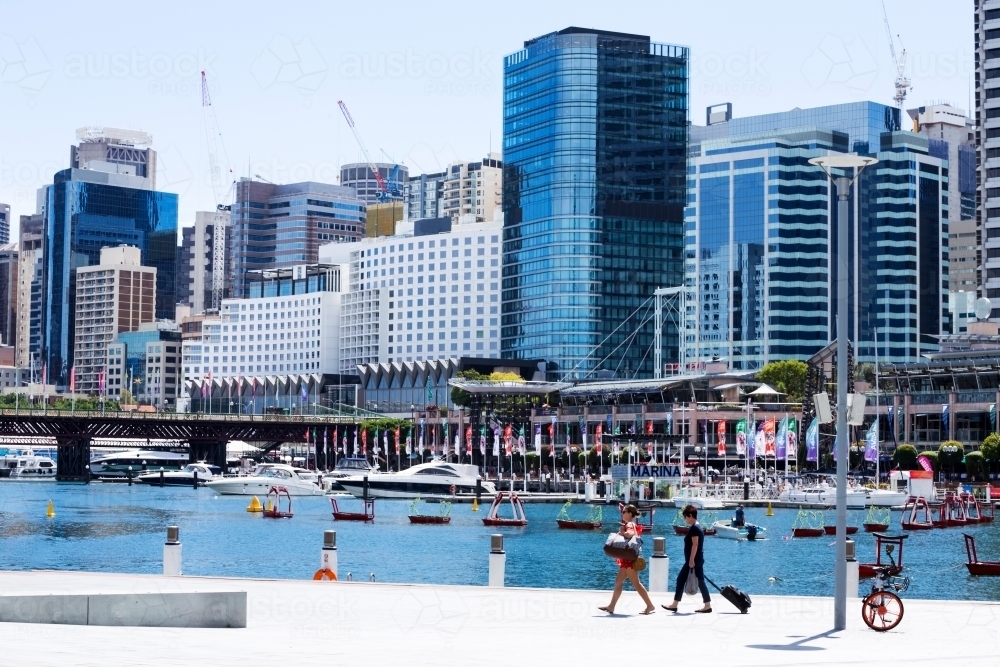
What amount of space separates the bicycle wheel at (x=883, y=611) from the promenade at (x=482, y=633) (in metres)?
0.24

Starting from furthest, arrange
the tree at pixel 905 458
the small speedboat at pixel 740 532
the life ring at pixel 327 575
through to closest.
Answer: the tree at pixel 905 458 < the small speedboat at pixel 740 532 < the life ring at pixel 327 575

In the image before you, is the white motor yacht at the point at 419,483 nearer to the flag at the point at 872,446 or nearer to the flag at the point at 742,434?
the flag at the point at 742,434

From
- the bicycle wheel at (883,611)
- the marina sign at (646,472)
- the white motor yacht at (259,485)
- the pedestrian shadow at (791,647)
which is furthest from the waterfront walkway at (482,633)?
the white motor yacht at (259,485)

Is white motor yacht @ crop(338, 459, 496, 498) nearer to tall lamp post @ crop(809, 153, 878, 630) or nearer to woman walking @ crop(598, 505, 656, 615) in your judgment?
woman walking @ crop(598, 505, 656, 615)

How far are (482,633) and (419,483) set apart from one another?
15734 cm

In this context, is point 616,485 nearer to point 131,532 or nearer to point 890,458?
point 890,458

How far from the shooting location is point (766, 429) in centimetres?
16338

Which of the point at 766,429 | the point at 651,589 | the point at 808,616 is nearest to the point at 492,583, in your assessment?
the point at 651,589

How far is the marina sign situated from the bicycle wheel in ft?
423

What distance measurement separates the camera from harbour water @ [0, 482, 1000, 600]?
79.1 m

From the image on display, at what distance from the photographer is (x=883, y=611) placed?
3303 cm

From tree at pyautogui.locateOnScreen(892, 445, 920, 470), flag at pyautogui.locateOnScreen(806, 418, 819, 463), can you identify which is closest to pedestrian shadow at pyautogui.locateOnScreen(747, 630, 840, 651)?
flag at pyautogui.locateOnScreen(806, 418, 819, 463)

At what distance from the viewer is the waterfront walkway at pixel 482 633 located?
1057 inches

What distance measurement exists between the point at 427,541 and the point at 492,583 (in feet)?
208
